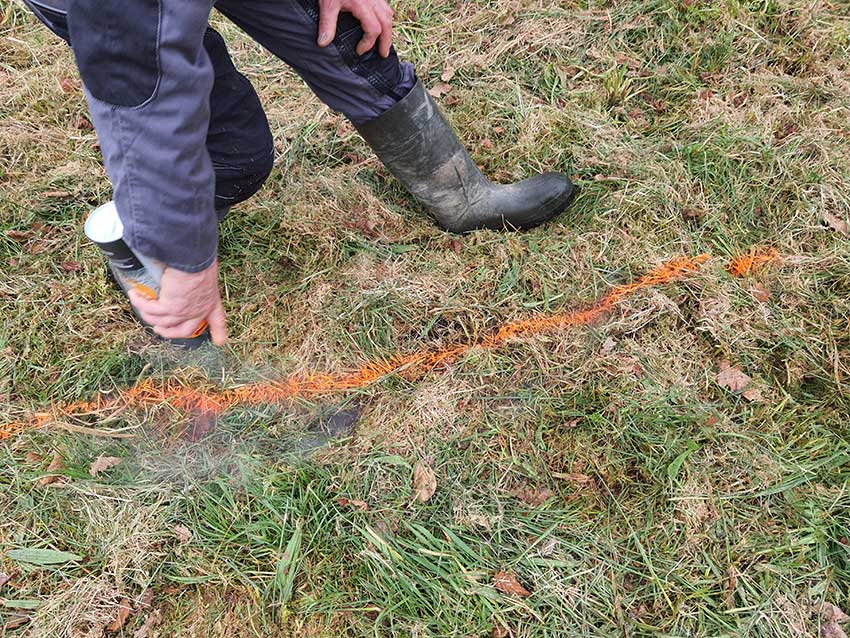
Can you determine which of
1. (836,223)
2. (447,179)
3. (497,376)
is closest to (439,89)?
(447,179)

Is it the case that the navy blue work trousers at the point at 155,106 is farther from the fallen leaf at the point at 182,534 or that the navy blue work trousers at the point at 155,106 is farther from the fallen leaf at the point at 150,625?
the fallen leaf at the point at 150,625

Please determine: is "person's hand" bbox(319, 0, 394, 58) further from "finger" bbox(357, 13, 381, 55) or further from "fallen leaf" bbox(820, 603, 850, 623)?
"fallen leaf" bbox(820, 603, 850, 623)

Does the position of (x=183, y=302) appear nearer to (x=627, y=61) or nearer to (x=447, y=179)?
(x=447, y=179)

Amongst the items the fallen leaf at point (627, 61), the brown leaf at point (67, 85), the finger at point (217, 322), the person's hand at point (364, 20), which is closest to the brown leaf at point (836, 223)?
the fallen leaf at point (627, 61)

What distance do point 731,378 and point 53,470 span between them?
2.42 m

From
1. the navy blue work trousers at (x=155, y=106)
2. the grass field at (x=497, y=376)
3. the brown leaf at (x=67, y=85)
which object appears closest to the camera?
the navy blue work trousers at (x=155, y=106)

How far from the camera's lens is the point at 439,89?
131 inches

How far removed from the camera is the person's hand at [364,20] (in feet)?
6.30

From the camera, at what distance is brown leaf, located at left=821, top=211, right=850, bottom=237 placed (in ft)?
8.79

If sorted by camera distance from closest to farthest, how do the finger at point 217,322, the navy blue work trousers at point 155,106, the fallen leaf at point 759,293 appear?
the navy blue work trousers at point 155,106
the finger at point 217,322
the fallen leaf at point 759,293

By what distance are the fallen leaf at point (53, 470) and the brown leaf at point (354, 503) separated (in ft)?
3.19

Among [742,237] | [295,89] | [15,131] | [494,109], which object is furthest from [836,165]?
[15,131]

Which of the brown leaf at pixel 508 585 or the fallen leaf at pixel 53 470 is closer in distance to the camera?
the brown leaf at pixel 508 585

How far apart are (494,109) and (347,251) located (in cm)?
112
